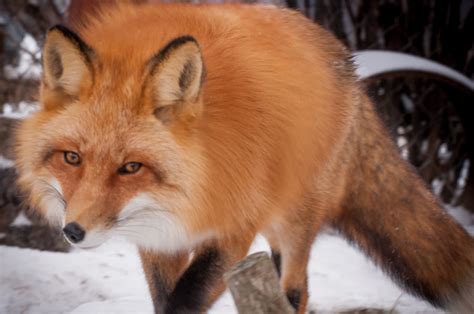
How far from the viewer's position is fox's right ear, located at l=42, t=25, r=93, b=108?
116 centimetres

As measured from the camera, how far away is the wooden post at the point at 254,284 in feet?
3.56

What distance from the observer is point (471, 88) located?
6.32ft

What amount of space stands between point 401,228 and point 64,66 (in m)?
1.04

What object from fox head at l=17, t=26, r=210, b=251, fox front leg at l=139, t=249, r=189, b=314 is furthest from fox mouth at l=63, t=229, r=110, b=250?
fox front leg at l=139, t=249, r=189, b=314

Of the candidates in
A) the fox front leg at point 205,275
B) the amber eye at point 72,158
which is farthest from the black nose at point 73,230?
the fox front leg at point 205,275

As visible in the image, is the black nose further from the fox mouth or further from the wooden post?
the wooden post

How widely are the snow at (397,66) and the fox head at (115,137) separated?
80 cm

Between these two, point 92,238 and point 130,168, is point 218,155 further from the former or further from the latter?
point 92,238

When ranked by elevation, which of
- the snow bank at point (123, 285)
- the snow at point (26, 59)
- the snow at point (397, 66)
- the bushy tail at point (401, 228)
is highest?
the snow at point (397, 66)

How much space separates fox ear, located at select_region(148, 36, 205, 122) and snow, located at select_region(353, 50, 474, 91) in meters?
0.77

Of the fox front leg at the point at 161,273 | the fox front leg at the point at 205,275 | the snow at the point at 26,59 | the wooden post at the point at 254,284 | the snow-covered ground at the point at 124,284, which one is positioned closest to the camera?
the wooden post at the point at 254,284

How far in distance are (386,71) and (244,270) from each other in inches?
38.6

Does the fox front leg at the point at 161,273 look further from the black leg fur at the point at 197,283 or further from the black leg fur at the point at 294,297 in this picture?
the black leg fur at the point at 294,297

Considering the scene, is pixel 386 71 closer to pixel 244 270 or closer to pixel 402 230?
pixel 402 230
